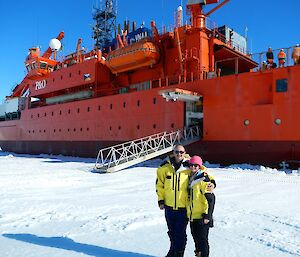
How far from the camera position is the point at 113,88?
71.0 feet

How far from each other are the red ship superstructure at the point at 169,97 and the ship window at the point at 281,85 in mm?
40

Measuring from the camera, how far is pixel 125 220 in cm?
557

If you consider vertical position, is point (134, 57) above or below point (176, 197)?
above

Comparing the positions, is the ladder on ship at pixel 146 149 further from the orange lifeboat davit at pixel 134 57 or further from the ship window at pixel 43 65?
the ship window at pixel 43 65

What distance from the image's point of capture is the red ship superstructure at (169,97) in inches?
528

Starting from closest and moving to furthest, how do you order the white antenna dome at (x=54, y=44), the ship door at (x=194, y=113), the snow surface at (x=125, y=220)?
the snow surface at (x=125, y=220) < the ship door at (x=194, y=113) < the white antenna dome at (x=54, y=44)

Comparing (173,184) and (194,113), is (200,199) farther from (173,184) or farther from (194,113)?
(194,113)

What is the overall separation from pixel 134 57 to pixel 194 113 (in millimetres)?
5299

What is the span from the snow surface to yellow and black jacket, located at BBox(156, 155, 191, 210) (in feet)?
2.71

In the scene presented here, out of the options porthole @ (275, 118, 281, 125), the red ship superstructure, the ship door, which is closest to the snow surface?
porthole @ (275, 118, 281, 125)

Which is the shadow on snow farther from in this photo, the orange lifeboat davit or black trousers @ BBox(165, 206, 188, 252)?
the orange lifeboat davit

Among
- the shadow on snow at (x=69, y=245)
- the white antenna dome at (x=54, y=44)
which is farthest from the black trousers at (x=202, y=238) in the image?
the white antenna dome at (x=54, y=44)

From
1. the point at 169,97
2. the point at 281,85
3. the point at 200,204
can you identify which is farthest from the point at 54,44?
the point at 200,204

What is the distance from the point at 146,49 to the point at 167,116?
4106 mm
